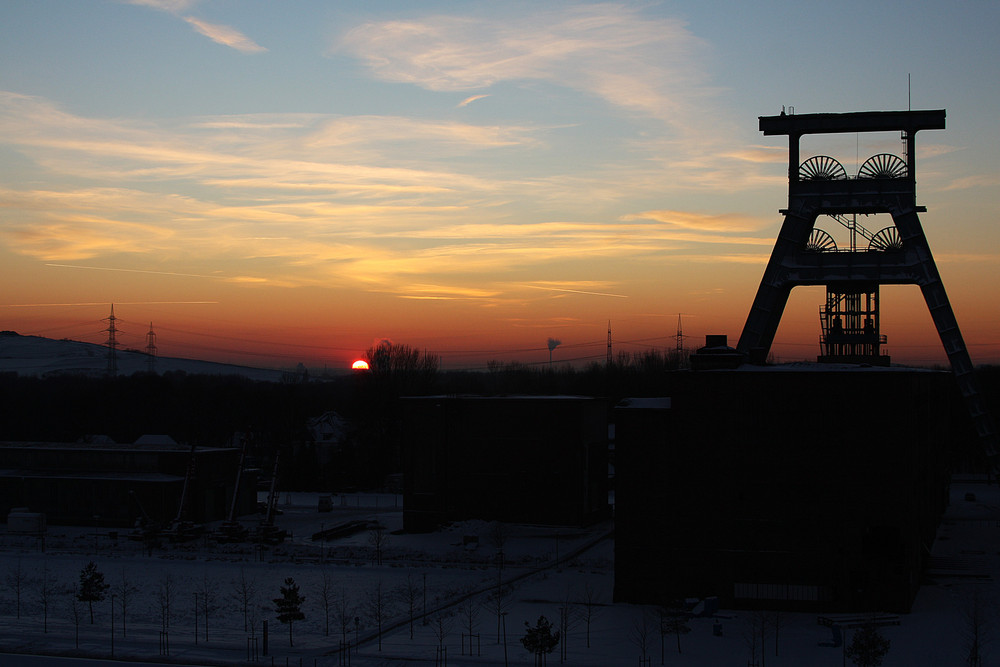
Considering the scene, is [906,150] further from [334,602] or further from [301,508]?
[301,508]

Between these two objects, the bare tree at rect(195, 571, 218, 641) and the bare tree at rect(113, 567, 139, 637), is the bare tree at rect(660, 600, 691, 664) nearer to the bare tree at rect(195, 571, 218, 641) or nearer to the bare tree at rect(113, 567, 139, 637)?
the bare tree at rect(195, 571, 218, 641)

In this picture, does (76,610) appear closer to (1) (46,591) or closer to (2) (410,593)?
(1) (46,591)

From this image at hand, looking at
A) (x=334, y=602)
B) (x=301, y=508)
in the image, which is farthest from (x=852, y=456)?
(x=301, y=508)

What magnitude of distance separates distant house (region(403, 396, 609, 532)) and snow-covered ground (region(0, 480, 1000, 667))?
1691mm

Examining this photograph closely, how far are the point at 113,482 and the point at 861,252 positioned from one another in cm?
3824

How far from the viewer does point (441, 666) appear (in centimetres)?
2303

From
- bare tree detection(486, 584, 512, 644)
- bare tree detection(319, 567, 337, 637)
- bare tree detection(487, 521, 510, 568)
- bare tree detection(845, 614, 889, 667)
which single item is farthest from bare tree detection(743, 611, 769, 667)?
bare tree detection(487, 521, 510, 568)

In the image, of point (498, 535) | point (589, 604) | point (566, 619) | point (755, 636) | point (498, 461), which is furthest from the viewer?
point (498, 461)

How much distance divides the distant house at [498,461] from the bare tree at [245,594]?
14.1 meters

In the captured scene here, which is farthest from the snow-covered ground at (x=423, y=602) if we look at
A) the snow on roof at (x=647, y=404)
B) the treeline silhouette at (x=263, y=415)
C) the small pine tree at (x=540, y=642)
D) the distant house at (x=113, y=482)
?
the treeline silhouette at (x=263, y=415)

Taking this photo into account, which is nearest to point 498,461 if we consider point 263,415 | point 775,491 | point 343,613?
point 343,613

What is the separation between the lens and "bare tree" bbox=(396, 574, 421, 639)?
1149 inches

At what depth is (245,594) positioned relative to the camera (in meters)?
28.9

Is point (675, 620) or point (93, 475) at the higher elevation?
point (93, 475)
